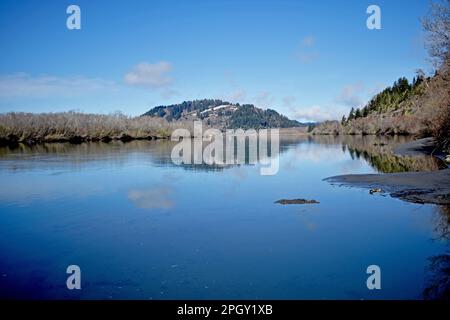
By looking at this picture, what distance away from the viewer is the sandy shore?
14.3m

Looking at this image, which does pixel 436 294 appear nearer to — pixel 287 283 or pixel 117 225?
pixel 287 283

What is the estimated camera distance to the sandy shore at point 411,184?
1427cm

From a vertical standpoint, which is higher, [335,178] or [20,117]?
[20,117]

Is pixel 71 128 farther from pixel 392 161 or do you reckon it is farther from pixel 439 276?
pixel 439 276

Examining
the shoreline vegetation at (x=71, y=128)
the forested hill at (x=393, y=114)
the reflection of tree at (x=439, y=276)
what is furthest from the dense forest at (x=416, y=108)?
the shoreline vegetation at (x=71, y=128)

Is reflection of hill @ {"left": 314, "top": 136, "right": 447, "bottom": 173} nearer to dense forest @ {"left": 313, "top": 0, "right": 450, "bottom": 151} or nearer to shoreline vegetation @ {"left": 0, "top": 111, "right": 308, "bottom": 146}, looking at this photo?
dense forest @ {"left": 313, "top": 0, "right": 450, "bottom": 151}

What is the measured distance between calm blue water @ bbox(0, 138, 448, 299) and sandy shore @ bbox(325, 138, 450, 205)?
0.88m

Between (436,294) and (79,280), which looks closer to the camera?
(436,294)

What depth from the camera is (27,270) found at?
8008mm

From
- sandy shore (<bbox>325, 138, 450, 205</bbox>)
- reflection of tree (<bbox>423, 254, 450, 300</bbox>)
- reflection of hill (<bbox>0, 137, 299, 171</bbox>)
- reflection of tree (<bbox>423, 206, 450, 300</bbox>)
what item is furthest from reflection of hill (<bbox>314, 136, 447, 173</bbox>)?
reflection of tree (<bbox>423, 254, 450, 300</bbox>)

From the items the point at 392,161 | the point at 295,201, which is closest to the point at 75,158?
the point at 392,161
